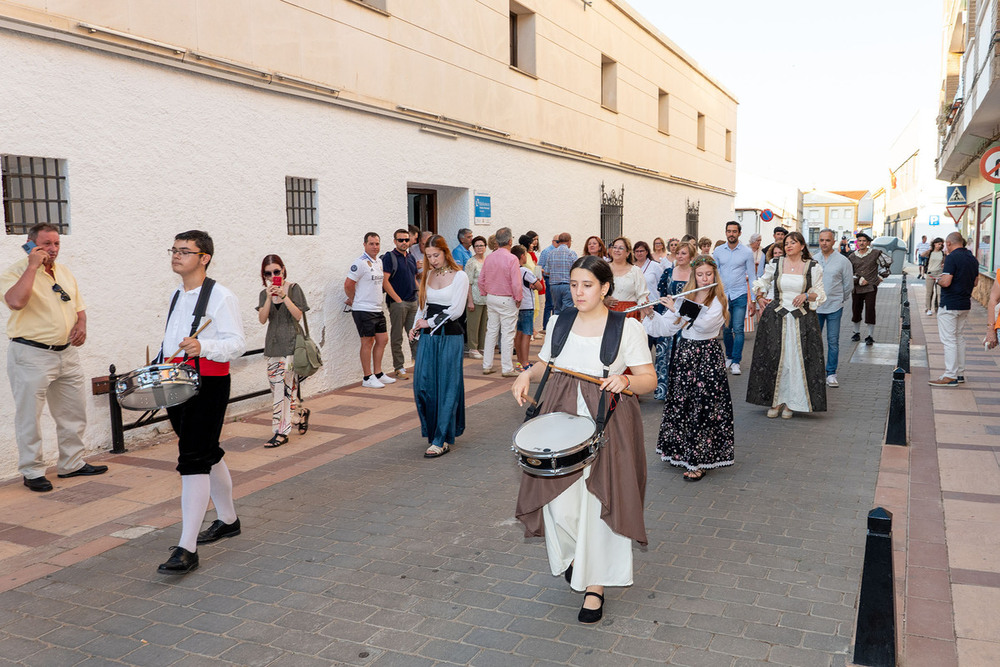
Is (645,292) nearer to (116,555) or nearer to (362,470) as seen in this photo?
(362,470)

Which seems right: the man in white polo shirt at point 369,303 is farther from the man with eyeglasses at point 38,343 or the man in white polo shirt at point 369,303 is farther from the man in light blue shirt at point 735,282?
the man in light blue shirt at point 735,282

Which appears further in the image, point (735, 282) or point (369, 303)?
point (735, 282)

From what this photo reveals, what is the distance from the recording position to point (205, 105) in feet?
24.8

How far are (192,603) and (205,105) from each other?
5156 millimetres

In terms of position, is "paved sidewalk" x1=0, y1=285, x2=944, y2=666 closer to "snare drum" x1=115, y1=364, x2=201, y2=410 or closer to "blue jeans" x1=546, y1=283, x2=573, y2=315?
"snare drum" x1=115, y1=364, x2=201, y2=410

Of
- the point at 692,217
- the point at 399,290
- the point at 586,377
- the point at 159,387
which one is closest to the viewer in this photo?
the point at 586,377

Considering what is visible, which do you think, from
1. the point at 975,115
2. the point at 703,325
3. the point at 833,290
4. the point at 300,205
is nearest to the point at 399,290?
the point at 300,205

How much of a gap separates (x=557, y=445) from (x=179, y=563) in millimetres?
2252

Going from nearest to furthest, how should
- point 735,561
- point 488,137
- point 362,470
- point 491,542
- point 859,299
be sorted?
point 735,561 < point 491,542 < point 362,470 < point 488,137 < point 859,299

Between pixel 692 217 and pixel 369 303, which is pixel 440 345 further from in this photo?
pixel 692 217

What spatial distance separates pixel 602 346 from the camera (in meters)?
3.77

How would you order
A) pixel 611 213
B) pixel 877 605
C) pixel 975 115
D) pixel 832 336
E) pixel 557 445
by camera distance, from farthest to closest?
pixel 611 213
pixel 975 115
pixel 832 336
pixel 557 445
pixel 877 605

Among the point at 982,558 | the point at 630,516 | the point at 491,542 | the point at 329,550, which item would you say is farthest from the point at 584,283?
the point at 982,558

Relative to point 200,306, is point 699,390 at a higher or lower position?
lower
